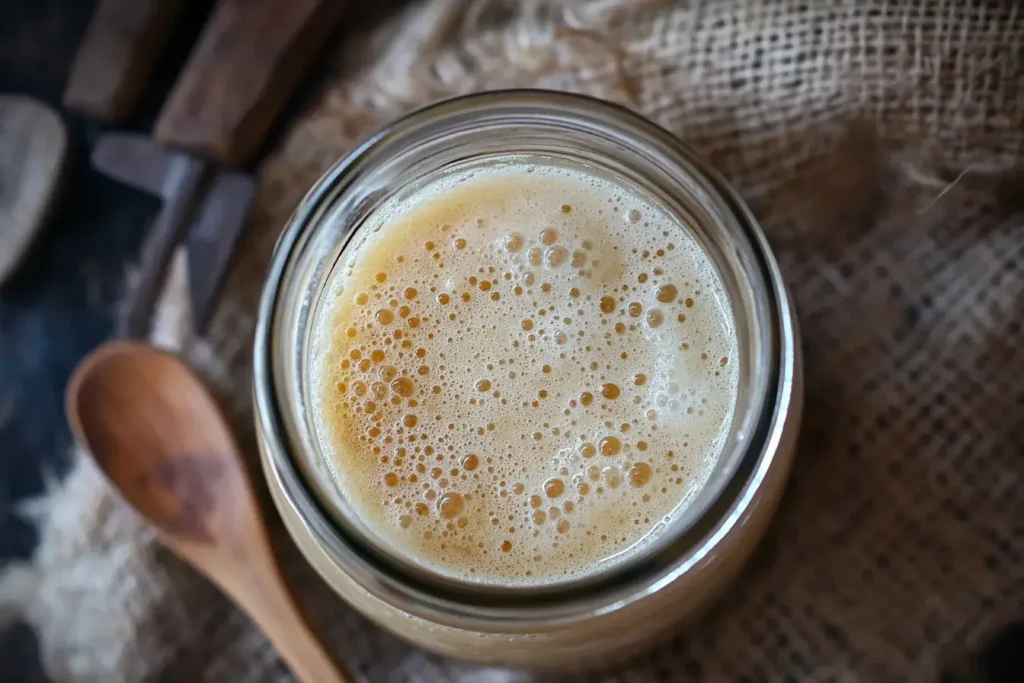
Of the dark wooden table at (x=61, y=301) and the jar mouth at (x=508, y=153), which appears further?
the dark wooden table at (x=61, y=301)

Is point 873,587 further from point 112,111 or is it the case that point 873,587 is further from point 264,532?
point 112,111

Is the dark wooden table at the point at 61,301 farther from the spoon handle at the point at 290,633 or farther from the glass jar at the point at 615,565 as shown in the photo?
the glass jar at the point at 615,565

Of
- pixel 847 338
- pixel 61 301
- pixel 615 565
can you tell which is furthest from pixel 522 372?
pixel 61 301

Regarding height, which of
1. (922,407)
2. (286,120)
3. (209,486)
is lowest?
(209,486)

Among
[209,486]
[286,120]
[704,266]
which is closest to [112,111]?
[286,120]

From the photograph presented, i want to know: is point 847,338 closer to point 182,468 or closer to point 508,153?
point 508,153

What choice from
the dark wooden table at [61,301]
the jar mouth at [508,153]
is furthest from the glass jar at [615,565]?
the dark wooden table at [61,301]

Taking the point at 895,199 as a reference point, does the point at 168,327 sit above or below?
below
